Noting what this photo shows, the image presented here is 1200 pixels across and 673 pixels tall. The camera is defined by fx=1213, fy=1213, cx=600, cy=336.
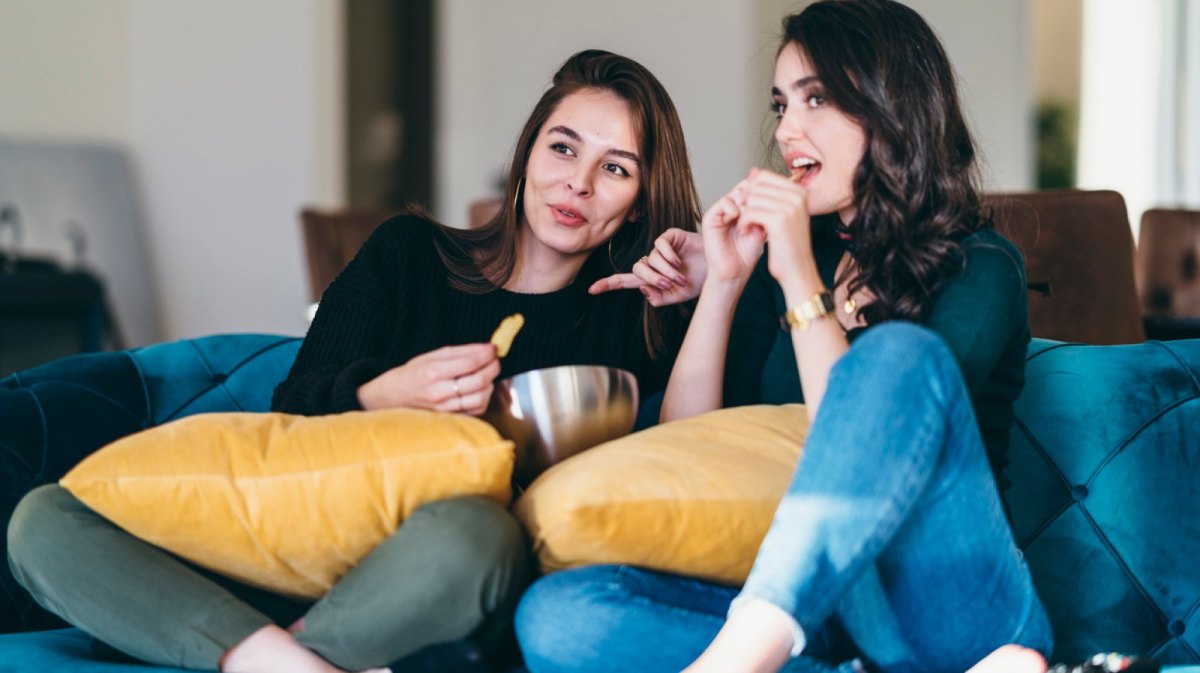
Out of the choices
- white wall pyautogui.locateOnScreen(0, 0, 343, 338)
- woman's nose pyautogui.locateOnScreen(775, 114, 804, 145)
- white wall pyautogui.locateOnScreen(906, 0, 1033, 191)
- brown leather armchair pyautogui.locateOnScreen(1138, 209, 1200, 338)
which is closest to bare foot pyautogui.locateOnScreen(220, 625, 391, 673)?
woman's nose pyautogui.locateOnScreen(775, 114, 804, 145)

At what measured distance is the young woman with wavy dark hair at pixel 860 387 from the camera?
118 centimetres

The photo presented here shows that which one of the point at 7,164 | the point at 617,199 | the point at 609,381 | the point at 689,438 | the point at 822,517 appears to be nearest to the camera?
the point at 822,517

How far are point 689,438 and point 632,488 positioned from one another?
13 centimetres

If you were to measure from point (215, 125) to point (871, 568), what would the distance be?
4414 mm

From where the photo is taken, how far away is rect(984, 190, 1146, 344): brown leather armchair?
238 centimetres

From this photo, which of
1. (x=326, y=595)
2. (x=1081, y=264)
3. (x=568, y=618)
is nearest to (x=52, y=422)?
(x=326, y=595)

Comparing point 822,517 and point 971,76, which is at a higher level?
point 971,76

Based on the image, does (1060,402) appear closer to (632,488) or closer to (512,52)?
(632,488)

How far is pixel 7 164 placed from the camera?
462 centimetres

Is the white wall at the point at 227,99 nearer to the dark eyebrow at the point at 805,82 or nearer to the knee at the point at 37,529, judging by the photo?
the dark eyebrow at the point at 805,82

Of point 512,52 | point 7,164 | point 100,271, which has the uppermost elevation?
point 512,52

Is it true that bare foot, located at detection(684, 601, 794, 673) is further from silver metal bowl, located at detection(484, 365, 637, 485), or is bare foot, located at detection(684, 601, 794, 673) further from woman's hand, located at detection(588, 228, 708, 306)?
woman's hand, located at detection(588, 228, 708, 306)

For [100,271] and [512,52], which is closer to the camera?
[100,271]

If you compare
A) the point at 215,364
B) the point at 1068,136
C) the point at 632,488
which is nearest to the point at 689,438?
the point at 632,488
